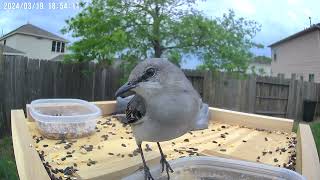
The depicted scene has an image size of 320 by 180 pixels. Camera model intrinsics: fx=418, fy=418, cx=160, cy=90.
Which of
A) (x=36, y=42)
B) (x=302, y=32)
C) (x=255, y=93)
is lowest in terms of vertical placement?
(x=255, y=93)

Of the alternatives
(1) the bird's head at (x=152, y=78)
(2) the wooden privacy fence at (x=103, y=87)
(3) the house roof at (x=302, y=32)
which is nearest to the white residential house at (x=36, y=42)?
(3) the house roof at (x=302, y=32)

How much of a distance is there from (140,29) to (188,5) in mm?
1236

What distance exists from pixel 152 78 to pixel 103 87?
26.3 ft

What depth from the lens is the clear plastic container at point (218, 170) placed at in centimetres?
178

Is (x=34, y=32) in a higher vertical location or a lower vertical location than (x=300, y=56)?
higher

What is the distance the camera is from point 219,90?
11562 millimetres

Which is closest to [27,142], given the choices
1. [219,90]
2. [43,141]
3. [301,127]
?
[43,141]

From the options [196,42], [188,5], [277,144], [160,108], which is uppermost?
[188,5]

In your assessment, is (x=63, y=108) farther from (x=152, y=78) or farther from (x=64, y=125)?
(x=152, y=78)

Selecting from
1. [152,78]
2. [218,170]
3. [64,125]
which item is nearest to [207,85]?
[64,125]

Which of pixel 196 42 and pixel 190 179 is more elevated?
pixel 196 42

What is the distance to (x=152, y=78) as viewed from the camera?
141 cm

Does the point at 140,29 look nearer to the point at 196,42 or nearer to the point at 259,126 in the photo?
the point at 196,42

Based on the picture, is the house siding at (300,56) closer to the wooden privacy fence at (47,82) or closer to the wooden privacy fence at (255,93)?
the wooden privacy fence at (255,93)
